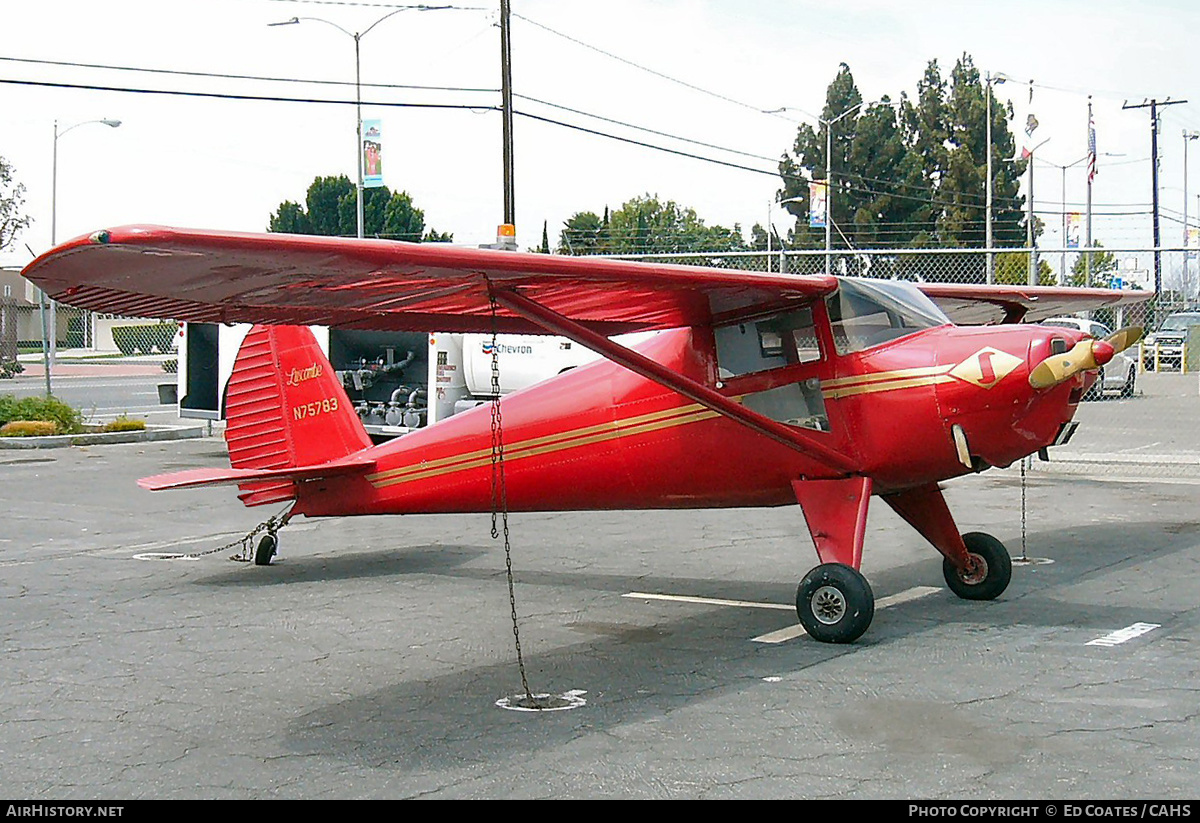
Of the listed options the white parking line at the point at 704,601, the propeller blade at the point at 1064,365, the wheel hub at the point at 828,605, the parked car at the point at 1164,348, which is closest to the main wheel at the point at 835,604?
the wheel hub at the point at 828,605

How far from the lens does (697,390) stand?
25.3 ft

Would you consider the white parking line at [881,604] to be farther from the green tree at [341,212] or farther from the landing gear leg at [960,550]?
the green tree at [341,212]

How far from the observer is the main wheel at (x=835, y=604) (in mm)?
7371

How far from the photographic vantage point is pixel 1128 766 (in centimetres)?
514

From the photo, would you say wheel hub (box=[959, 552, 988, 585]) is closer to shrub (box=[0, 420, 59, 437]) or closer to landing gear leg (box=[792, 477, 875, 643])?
landing gear leg (box=[792, 477, 875, 643])

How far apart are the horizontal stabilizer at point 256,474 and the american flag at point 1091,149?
45788mm

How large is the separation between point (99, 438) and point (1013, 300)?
663 inches

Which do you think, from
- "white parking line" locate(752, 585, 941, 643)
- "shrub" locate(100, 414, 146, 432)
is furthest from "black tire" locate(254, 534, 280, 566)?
"shrub" locate(100, 414, 146, 432)

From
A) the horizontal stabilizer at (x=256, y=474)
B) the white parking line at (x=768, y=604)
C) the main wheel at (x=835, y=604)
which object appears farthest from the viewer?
the horizontal stabilizer at (x=256, y=474)

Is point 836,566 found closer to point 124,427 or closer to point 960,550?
point 960,550

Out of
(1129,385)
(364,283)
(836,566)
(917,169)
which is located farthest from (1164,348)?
(364,283)

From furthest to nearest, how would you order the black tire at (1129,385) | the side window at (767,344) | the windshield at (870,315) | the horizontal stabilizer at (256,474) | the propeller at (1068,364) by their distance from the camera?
1. the black tire at (1129,385)
2. the horizontal stabilizer at (256,474)
3. the side window at (767,344)
4. the windshield at (870,315)
5. the propeller at (1068,364)

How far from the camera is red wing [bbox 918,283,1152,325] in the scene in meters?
10.3

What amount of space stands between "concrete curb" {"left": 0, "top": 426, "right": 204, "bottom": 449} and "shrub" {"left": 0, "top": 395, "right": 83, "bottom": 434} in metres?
0.38
